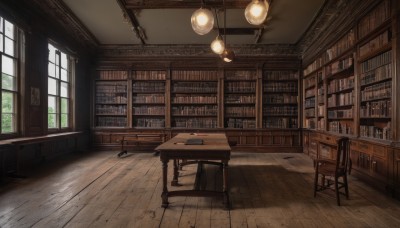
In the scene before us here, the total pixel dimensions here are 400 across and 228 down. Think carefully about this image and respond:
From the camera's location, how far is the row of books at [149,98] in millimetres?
7070

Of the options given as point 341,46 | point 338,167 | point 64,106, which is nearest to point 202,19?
point 338,167

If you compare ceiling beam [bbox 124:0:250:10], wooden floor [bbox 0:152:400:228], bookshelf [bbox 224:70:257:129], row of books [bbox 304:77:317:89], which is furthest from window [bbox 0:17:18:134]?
row of books [bbox 304:77:317:89]

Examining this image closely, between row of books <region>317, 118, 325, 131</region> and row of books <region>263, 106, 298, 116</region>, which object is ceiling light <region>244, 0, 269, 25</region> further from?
row of books <region>263, 106, 298, 116</region>

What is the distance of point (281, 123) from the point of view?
694 centimetres

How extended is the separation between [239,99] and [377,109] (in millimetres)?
3841

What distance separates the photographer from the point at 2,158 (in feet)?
12.6

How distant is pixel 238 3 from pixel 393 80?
2.60 m

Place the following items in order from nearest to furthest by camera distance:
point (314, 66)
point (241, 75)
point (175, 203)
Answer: point (175, 203) → point (314, 66) → point (241, 75)

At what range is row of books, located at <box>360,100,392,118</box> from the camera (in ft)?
10.6

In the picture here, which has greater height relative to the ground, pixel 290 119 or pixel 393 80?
pixel 393 80

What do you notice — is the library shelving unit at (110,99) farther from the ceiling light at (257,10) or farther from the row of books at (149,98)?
the ceiling light at (257,10)

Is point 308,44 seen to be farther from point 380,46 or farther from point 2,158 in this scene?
point 2,158

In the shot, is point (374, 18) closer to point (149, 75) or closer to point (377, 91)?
point (377, 91)

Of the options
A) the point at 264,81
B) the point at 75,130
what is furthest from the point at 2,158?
the point at 264,81
